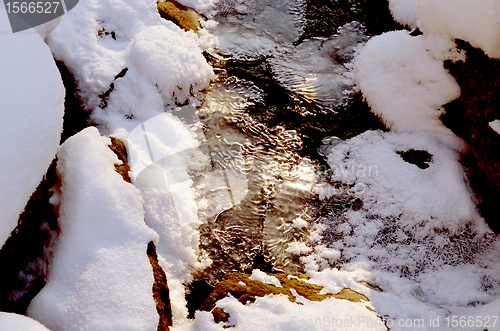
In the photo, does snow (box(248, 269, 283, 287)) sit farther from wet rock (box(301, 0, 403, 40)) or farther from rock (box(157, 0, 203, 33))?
wet rock (box(301, 0, 403, 40))

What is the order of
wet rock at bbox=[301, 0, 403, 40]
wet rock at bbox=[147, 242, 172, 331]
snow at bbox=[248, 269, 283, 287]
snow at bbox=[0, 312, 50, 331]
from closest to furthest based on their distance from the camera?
snow at bbox=[0, 312, 50, 331]
wet rock at bbox=[147, 242, 172, 331]
snow at bbox=[248, 269, 283, 287]
wet rock at bbox=[301, 0, 403, 40]

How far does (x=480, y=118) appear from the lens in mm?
2695


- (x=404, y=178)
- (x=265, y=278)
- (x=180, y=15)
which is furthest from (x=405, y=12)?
(x=265, y=278)

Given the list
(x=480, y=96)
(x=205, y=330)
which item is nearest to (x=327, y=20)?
(x=480, y=96)

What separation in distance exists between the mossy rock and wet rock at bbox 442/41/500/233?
1.37m

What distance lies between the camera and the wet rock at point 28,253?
5.66 ft

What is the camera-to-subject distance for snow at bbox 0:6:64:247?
5.41 ft

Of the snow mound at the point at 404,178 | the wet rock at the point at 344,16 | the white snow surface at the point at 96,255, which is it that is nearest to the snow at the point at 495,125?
the snow mound at the point at 404,178

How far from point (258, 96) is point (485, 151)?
2.08 metres

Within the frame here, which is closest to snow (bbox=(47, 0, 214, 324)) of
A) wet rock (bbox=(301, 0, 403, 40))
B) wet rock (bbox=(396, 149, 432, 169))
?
wet rock (bbox=(301, 0, 403, 40))

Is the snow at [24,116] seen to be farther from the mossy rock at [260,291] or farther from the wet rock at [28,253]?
the mossy rock at [260,291]

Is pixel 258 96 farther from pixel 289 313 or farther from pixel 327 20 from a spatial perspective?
pixel 289 313

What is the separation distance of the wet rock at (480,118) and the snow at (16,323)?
2.97 meters

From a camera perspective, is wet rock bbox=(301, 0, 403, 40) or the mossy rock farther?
wet rock bbox=(301, 0, 403, 40)
